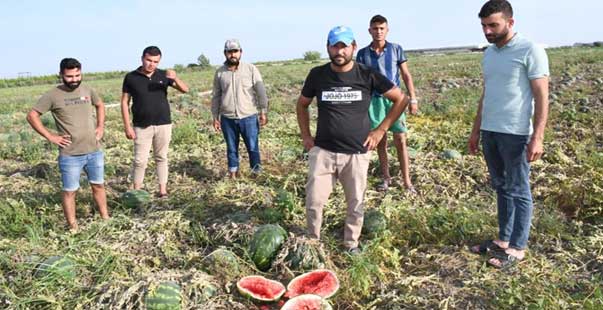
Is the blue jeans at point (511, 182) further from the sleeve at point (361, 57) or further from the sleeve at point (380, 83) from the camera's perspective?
the sleeve at point (361, 57)

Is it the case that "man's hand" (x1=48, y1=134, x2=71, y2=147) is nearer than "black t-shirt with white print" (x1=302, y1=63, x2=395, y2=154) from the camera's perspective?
No

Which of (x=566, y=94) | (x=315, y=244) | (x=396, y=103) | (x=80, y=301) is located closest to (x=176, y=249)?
(x=80, y=301)

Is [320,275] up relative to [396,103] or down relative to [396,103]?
down

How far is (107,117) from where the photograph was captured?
12.6 meters

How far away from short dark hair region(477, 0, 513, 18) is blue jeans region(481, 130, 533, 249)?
95cm

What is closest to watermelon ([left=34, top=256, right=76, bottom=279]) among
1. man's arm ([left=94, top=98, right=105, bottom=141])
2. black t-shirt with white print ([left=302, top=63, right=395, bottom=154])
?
man's arm ([left=94, top=98, right=105, bottom=141])

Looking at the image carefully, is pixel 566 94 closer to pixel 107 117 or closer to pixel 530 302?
pixel 530 302

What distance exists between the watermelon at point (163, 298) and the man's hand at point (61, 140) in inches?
85.0

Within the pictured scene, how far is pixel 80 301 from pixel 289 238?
1740 mm

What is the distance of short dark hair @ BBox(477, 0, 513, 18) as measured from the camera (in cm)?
354

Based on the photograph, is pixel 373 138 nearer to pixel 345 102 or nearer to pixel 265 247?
pixel 345 102

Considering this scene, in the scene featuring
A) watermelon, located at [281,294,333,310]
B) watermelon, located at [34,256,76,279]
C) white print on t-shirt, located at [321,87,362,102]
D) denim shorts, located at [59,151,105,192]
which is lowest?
watermelon, located at [281,294,333,310]

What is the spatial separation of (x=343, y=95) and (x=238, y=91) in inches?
97.3

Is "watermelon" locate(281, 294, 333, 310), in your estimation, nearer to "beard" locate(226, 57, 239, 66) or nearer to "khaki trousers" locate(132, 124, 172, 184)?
"khaki trousers" locate(132, 124, 172, 184)
